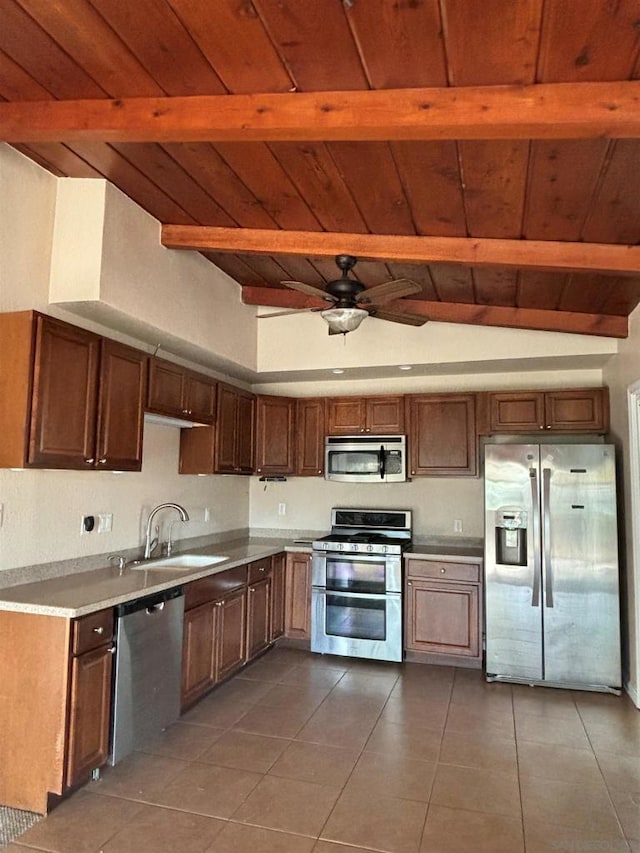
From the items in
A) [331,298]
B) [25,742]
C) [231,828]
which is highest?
[331,298]

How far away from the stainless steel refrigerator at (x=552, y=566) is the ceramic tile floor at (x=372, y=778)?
0.71ft

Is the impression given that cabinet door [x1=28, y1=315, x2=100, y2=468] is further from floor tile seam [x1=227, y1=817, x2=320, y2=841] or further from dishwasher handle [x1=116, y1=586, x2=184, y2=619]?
floor tile seam [x1=227, y1=817, x2=320, y2=841]

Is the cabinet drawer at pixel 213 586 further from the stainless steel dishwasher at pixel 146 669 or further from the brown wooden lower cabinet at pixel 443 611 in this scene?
the brown wooden lower cabinet at pixel 443 611

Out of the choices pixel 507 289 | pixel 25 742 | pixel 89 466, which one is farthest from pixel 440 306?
pixel 25 742

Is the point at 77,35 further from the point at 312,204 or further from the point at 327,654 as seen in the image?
the point at 327,654

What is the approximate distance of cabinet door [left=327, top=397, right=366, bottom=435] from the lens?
16.3ft

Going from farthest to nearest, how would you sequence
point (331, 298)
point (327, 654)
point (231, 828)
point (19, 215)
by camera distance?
point (327, 654) < point (331, 298) < point (19, 215) < point (231, 828)

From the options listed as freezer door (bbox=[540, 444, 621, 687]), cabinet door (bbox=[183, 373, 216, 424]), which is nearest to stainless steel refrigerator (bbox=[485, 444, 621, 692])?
freezer door (bbox=[540, 444, 621, 687])

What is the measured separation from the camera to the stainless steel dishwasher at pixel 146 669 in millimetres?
2744

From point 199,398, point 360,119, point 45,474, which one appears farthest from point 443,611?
point 360,119

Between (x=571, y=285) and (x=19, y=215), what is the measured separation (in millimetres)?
3073

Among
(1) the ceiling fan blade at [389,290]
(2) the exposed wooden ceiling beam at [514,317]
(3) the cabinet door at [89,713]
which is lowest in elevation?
(3) the cabinet door at [89,713]

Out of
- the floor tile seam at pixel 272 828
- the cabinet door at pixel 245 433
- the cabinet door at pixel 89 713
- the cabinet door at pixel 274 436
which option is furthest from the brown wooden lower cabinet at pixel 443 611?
the cabinet door at pixel 89 713

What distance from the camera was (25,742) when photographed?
2471mm
